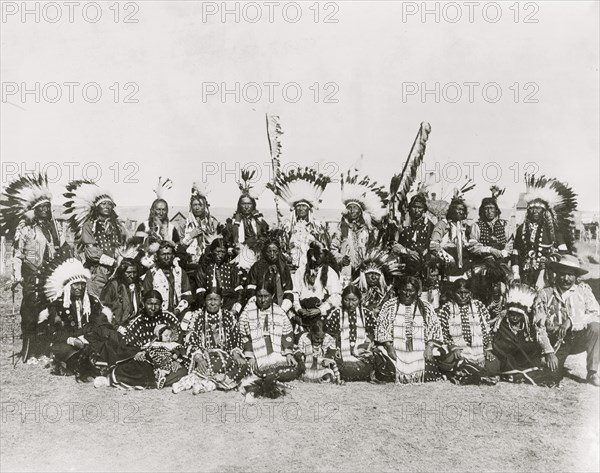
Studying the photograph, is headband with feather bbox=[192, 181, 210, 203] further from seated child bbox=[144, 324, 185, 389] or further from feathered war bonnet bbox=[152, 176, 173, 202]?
seated child bbox=[144, 324, 185, 389]

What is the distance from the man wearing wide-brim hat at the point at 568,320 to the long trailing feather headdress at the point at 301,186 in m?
2.36

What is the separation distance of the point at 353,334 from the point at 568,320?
205 centimetres

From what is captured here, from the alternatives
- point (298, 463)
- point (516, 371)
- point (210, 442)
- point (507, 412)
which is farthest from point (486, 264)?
point (210, 442)

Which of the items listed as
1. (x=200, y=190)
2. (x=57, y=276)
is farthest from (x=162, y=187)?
(x=57, y=276)

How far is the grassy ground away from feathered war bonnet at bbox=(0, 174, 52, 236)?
1.40 m

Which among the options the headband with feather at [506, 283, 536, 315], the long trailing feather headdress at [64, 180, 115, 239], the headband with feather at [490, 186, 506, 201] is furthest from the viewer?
the headband with feather at [490, 186, 506, 201]

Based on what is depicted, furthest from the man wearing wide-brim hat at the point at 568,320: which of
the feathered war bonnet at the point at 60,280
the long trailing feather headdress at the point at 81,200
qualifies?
the long trailing feather headdress at the point at 81,200

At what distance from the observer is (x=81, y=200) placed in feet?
18.6

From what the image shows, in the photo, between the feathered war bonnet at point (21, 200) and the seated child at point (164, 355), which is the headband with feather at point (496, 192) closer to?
the seated child at point (164, 355)

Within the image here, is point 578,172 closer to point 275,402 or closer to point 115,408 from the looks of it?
point 275,402

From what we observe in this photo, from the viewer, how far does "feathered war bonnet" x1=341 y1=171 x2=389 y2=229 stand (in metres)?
5.71

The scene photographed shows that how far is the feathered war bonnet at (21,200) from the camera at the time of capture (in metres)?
5.55

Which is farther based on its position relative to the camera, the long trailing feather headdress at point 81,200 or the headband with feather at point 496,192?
the headband with feather at point 496,192

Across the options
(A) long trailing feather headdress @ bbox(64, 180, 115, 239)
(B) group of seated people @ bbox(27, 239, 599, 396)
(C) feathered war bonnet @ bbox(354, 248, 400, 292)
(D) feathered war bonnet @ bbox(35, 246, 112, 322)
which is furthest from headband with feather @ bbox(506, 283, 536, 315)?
(A) long trailing feather headdress @ bbox(64, 180, 115, 239)
